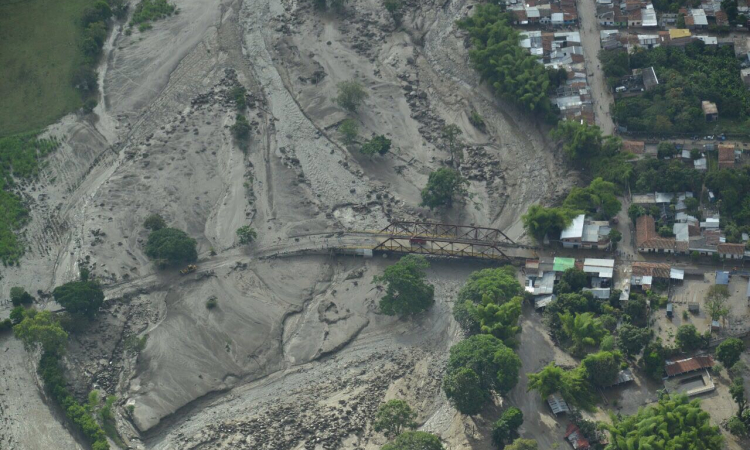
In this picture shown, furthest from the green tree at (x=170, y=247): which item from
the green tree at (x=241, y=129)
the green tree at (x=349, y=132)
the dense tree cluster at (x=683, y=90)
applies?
the dense tree cluster at (x=683, y=90)

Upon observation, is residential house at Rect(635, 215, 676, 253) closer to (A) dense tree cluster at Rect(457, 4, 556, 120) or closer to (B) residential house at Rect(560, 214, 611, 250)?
(B) residential house at Rect(560, 214, 611, 250)

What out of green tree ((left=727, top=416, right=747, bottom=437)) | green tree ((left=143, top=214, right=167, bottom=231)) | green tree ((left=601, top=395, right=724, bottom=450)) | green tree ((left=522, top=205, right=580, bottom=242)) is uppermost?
green tree ((left=143, top=214, right=167, bottom=231))

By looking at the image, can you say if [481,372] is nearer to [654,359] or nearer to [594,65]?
[654,359]

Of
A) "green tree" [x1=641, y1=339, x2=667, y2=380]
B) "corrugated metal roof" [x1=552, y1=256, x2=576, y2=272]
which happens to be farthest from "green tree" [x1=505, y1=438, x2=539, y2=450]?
"corrugated metal roof" [x1=552, y1=256, x2=576, y2=272]

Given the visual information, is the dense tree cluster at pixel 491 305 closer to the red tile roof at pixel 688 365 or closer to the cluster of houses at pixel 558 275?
the cluster of houses at pixel 558 275

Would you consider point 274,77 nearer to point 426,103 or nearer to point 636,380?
point 426,103
